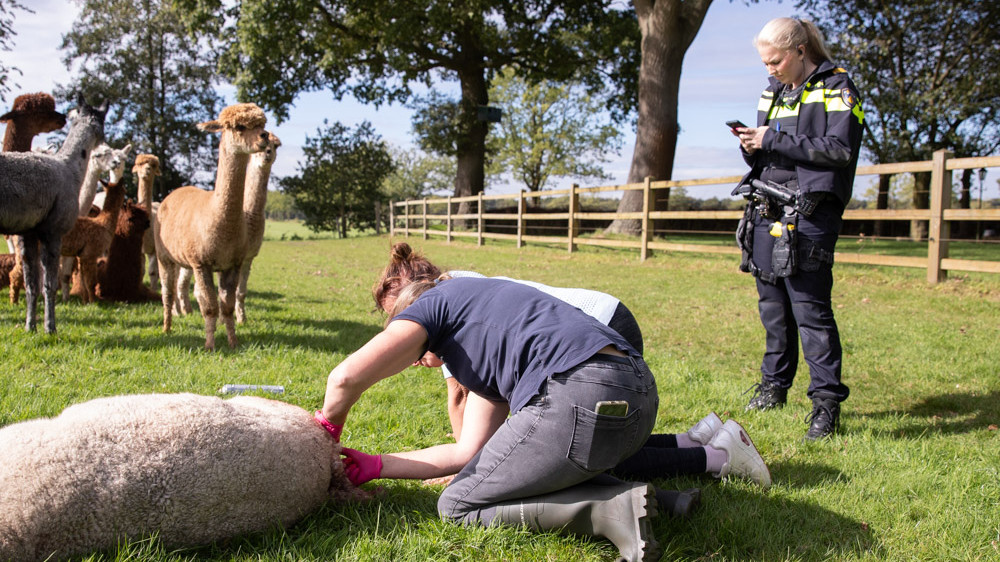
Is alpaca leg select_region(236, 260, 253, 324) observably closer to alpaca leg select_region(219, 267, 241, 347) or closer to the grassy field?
the grassy field

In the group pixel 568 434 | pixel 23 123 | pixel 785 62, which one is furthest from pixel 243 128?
pixel 568 434

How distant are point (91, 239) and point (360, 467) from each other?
617 cm

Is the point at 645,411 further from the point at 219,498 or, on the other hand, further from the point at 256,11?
the point at 256,11

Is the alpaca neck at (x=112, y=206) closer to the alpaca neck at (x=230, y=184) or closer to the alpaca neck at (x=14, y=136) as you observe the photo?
the alpaca neck at (x=14, y=136)

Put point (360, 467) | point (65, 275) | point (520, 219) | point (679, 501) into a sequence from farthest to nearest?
point (520, 219), point (65, 275), point (360, 467), point (679, 501)

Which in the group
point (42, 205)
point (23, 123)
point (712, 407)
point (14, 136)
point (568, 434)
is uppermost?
point (23, 123)

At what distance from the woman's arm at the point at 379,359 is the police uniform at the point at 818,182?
7.98ft

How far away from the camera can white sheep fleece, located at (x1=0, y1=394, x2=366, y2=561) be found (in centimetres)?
190

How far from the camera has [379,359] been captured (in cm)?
221

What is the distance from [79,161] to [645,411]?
19.7 ft

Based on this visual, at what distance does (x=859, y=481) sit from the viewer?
2959 millimetres

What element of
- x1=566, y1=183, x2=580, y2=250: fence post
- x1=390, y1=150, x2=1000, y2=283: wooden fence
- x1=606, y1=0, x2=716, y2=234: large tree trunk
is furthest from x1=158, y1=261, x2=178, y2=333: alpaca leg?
x1=606, y1=0, x2=716, y2=234: large tree trunk

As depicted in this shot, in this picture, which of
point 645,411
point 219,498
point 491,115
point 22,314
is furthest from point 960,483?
point 491,115

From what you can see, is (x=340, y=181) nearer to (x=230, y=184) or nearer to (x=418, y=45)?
(x=418, y=45)
